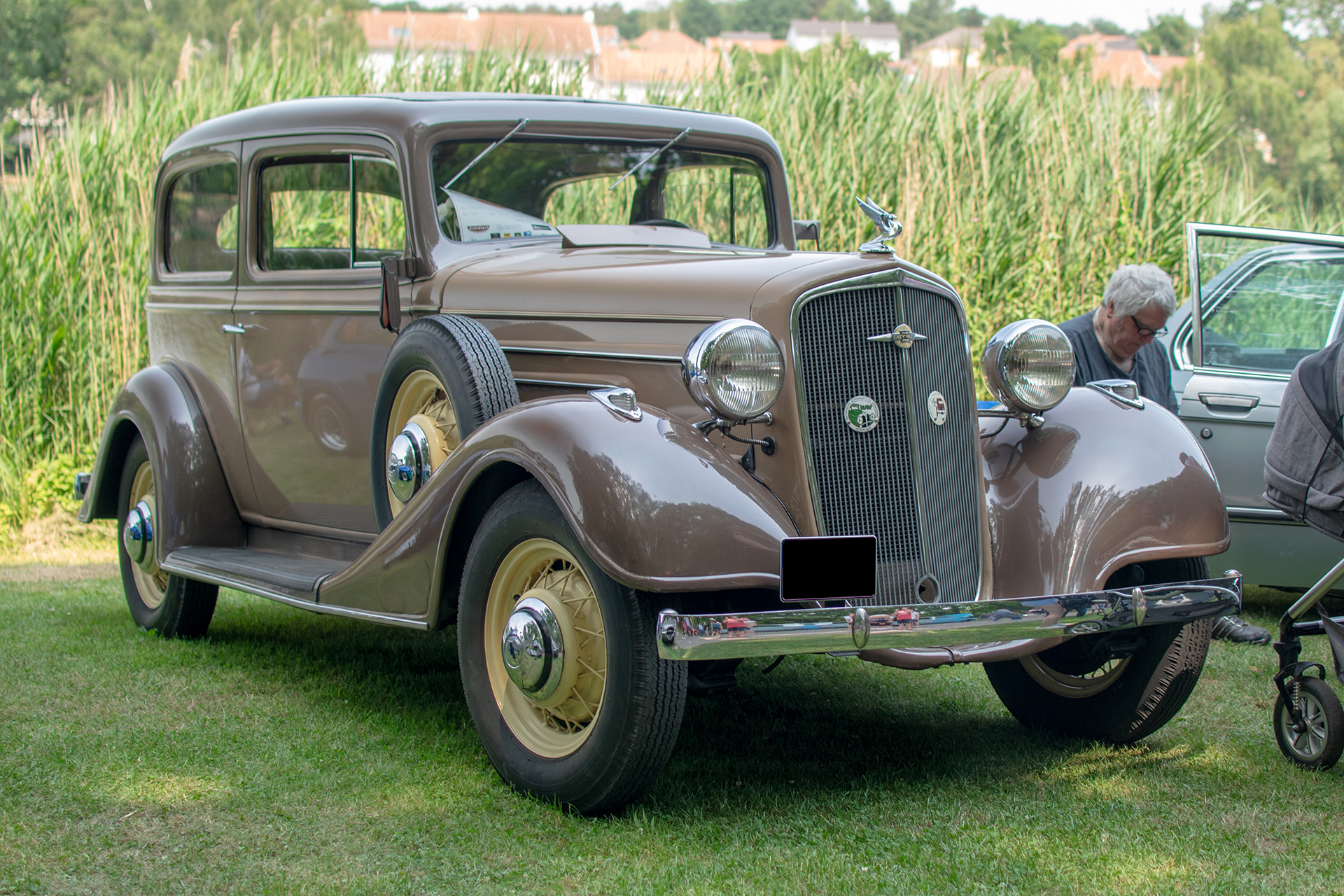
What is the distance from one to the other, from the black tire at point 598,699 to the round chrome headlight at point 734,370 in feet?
1.55

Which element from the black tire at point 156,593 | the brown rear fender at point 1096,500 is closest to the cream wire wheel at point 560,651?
the brown rear fender at point 1096,500

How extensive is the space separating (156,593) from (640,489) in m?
3.31

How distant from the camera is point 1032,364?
3.43 metres

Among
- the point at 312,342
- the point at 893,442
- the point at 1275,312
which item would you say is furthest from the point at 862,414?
the point at 1275,312

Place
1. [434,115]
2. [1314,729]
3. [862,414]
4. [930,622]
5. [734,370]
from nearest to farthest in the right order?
[930,622] → [734,370] → [862,414] → [1314,729] → [434,115]

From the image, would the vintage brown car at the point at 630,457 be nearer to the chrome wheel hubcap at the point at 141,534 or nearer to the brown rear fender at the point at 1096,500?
the brown rear fender at the point at 1096,500

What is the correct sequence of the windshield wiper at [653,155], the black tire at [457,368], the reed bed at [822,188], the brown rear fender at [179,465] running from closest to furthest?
1. the black tire at [457,368]
2. the windshield wiper at [653,155]
3. the brown rear fender at [179,465]
4. the reed bed at [822,188]

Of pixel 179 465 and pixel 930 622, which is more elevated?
pixel 930 622

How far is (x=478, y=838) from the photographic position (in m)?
2.85

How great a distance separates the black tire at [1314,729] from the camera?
10.8ft

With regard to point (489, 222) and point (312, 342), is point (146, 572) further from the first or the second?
point (489, 222)

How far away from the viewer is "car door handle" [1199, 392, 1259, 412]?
16.9ft

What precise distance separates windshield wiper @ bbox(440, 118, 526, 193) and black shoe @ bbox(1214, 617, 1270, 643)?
3325mm

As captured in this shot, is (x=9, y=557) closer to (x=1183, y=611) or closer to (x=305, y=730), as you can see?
(x=305, y=730)
